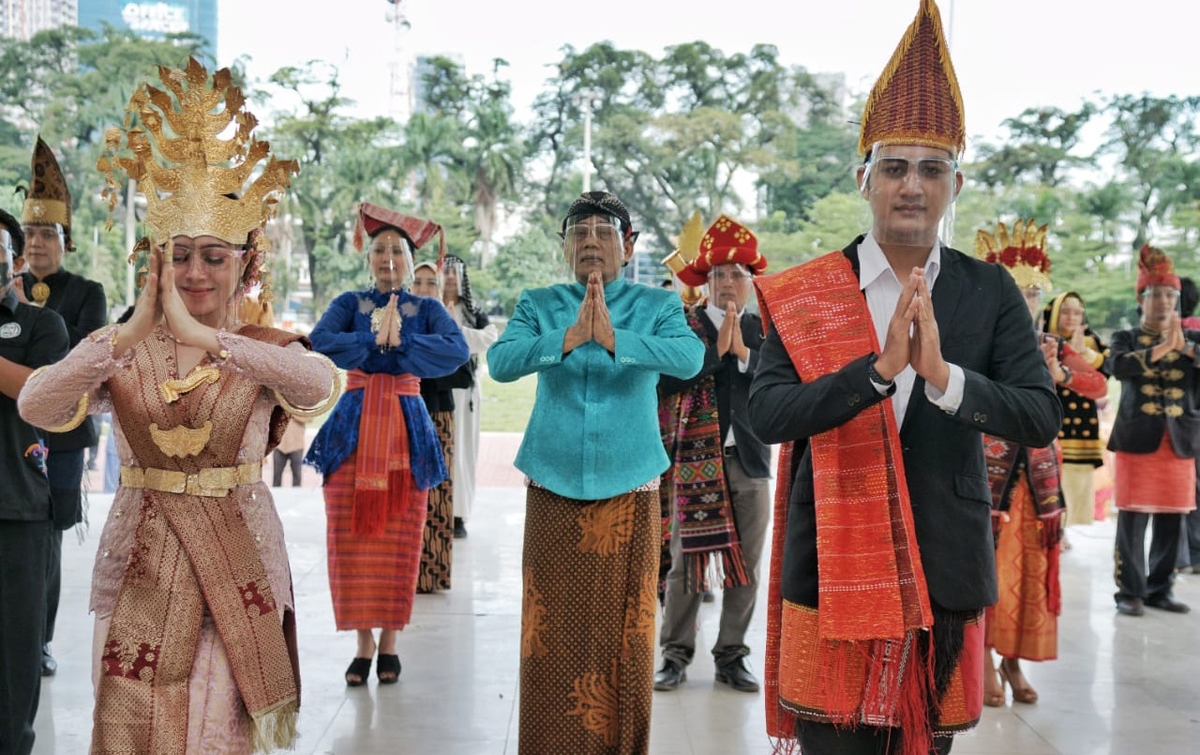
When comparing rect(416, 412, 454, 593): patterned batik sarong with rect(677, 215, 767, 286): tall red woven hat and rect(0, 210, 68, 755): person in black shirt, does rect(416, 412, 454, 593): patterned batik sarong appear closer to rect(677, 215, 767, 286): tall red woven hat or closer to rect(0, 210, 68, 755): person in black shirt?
rect(677, 215, 767, 286): tall red woven hat

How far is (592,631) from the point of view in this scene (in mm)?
3541

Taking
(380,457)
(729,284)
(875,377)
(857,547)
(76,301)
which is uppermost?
(729,284)

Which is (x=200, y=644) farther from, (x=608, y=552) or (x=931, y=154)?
(x=931, y=154)

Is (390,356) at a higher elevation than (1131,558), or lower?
higher

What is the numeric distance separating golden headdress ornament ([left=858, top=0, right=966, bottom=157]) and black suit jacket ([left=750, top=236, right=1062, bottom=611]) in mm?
266

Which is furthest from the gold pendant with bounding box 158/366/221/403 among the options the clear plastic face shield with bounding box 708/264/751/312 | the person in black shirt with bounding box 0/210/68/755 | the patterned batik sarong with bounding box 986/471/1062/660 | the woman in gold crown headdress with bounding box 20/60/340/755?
the patterned batik sarong with bounding box 986/471/1062/660

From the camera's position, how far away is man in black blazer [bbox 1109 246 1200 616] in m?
6.46

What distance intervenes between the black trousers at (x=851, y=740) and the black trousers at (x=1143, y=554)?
473 centimetres

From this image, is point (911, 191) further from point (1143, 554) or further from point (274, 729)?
point (1143, 554)

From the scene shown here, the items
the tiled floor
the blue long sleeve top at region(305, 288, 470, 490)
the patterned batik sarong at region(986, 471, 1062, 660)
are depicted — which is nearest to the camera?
the tiled floor

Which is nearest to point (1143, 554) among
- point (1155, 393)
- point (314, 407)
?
point (1155, 393)

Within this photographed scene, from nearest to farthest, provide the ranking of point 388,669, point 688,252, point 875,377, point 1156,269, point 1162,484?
1. point 875,377
2. point 388,669
3. point 1156,269
4. point 688,252
5. point 1162,484

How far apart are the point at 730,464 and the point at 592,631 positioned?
1463 mm

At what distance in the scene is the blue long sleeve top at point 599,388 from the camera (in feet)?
11.5
